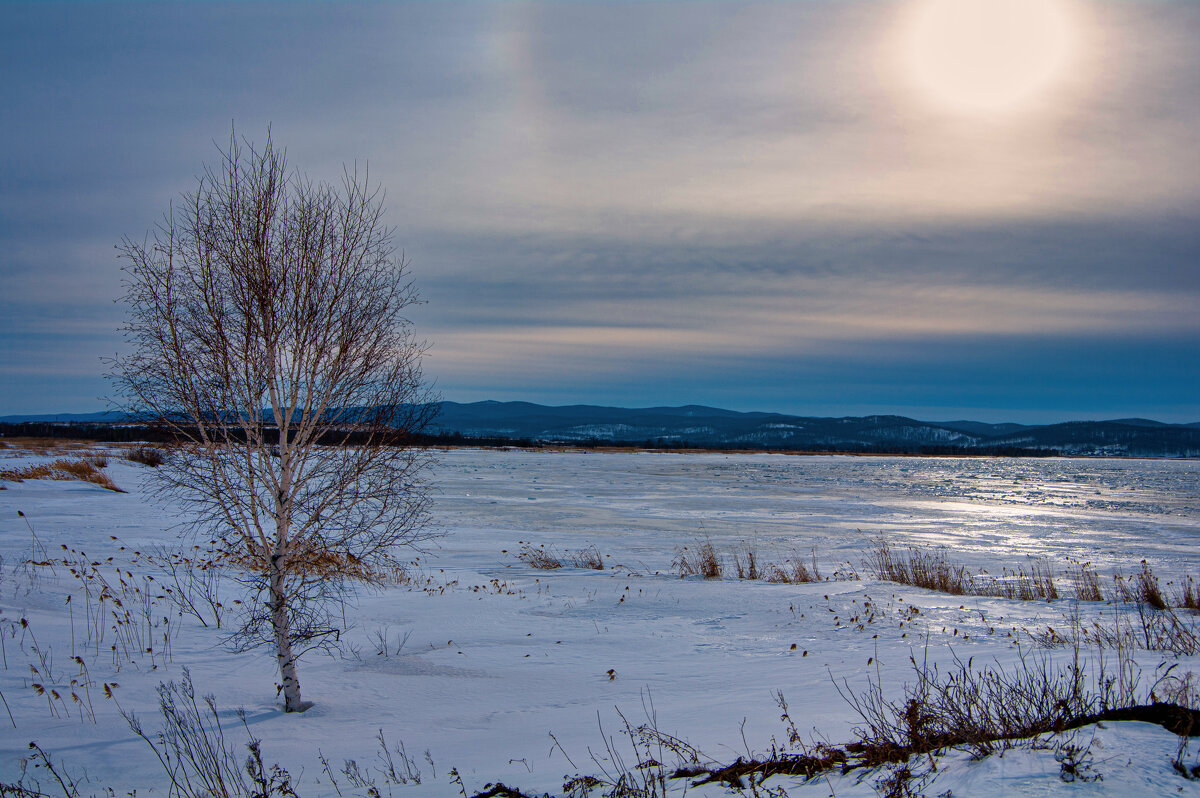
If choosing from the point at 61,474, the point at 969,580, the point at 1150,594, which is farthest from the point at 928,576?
the point at 61,474

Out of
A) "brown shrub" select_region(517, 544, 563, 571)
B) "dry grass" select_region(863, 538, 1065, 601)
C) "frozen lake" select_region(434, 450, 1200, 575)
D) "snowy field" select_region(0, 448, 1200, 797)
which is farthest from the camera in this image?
"frozen lake" select_region(434, 450, 1200, 575)

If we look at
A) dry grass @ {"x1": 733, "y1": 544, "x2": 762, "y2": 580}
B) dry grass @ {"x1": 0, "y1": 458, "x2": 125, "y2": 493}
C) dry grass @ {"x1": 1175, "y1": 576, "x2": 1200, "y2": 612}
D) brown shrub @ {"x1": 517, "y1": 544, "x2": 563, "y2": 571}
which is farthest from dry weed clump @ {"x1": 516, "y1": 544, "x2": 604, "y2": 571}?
dry grass @ {"x1": 0, "y1": 458, "x2": 125, "y2": 493}

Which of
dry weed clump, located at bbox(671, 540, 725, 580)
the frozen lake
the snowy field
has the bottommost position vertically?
the frozen lake

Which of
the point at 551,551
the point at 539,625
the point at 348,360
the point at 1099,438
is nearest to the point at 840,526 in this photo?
the point at 551,551

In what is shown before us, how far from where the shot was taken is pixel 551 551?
1809 centimetres

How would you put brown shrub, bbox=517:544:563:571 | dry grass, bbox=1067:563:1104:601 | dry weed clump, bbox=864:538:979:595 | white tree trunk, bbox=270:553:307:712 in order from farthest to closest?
brown shrub, bbox=517:544:563:571 < dry weed clump, bbox=864:538:979:595 < dry grass, bbox=1067:563:1104:601 < white tree trunk, bbox=270:553:307:712

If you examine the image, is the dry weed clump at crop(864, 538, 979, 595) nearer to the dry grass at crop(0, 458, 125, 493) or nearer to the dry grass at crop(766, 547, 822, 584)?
the dry grass at crop(766, 547, 822, 584)

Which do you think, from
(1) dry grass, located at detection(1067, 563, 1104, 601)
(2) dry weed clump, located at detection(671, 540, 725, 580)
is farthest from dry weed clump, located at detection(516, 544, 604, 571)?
(1) dry grass, located at detection(1067, 563, 1104, 601)

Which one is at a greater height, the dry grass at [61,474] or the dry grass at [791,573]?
the dry grass at [61,474]

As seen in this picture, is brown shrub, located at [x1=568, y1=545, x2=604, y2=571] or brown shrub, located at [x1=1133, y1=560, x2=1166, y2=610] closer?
brown shrub, located at [x1=1133, y1=560, x2=1166, y2=610]

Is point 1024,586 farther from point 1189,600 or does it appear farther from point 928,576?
point 1189,600

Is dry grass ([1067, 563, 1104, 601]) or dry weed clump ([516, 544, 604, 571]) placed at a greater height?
dry grass ([1067, 563, 1104, 601])

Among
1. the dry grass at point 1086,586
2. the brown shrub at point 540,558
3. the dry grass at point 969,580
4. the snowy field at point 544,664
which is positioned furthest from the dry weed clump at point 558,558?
the dry grass at point 1086,586

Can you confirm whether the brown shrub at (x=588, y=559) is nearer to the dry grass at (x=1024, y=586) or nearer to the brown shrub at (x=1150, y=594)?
the dry grass at (x=1024, y=586)
